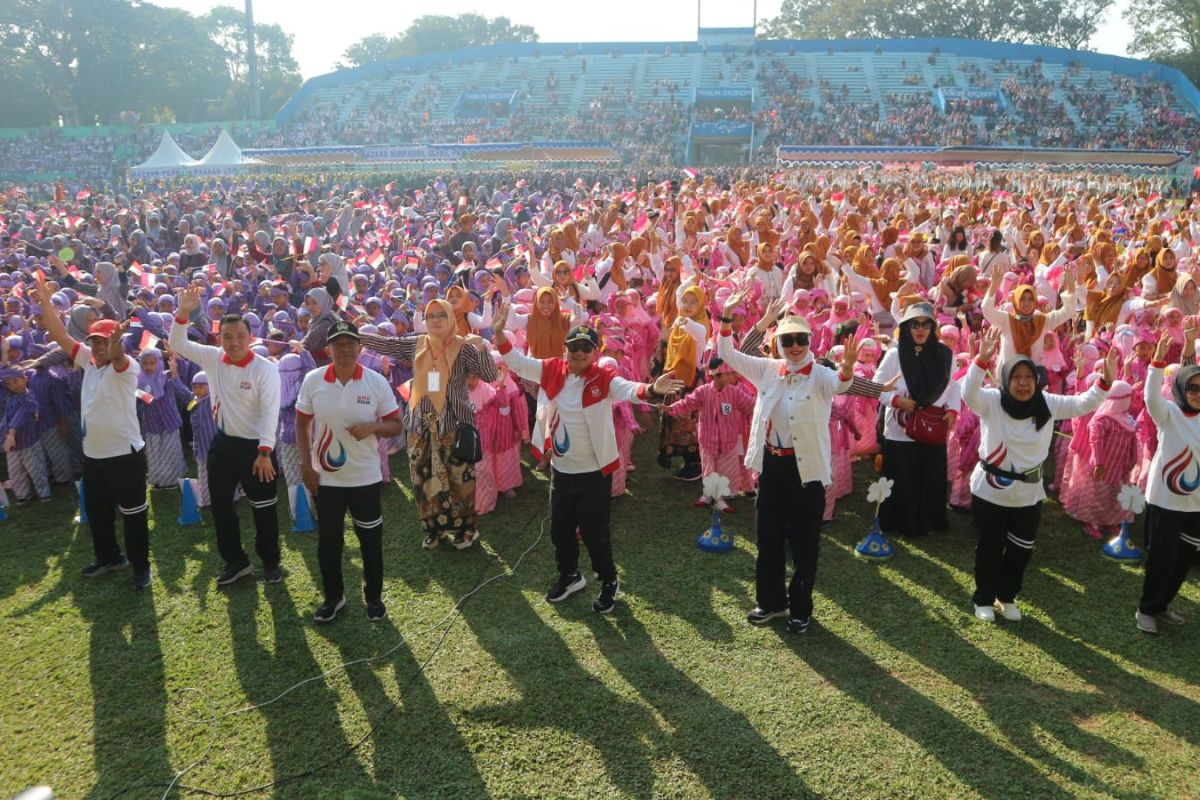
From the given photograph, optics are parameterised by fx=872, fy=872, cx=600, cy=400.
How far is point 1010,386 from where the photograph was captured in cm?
467

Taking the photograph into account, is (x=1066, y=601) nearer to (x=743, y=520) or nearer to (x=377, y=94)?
(x=743, y=520)

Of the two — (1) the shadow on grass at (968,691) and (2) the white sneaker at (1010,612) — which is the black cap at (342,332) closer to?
(1) the shadow on grass at (968,691)

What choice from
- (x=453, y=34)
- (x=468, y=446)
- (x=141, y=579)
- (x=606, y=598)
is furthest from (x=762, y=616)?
(x=453, y=34)

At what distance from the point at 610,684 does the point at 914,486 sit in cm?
289

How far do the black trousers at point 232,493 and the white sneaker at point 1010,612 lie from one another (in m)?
4.53

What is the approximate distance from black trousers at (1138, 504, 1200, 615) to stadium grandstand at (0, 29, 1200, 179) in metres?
30.9

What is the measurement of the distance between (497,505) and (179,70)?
68.2 m

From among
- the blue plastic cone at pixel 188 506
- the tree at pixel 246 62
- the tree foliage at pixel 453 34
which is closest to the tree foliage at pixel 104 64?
the tree at pixel 246 62

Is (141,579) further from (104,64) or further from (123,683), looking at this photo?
(104,64)

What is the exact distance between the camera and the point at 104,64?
195 ft

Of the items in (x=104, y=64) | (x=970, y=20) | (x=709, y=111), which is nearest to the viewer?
(x=709, y=111)

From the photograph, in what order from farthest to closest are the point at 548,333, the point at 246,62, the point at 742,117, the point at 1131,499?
the point at 246,62 → the point at 742,117 → the point at 548,333 → the point at 1131,499

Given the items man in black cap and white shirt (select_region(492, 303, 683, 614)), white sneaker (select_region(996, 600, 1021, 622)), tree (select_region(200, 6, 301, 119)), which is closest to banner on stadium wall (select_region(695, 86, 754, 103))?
tree (select_region(200, 6, 301, 119))

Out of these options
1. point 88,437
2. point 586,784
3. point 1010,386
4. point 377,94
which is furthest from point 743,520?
point 377,94
